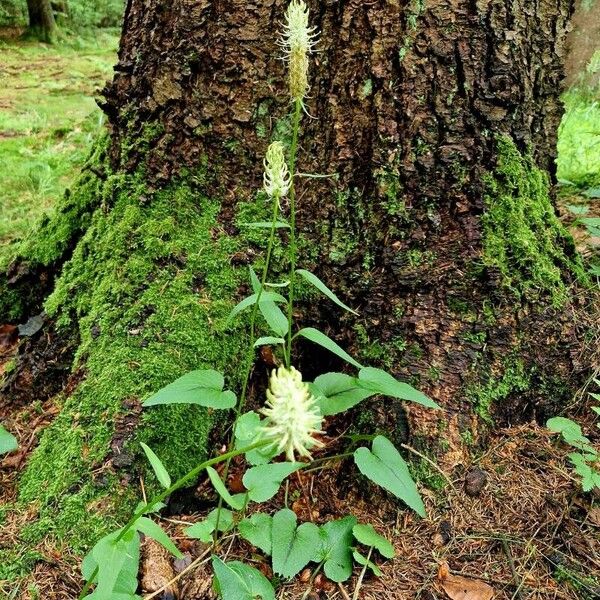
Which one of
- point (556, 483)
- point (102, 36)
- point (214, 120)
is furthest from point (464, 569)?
point (102, 36)

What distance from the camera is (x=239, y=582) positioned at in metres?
1.56

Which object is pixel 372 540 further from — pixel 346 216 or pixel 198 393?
pixel 346 216

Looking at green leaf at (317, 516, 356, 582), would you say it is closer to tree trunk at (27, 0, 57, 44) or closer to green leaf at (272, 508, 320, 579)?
green leaf at (272, 508, 320, 579)

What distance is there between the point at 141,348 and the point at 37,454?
1.76ft

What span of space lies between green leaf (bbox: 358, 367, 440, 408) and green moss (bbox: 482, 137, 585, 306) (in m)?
0.72

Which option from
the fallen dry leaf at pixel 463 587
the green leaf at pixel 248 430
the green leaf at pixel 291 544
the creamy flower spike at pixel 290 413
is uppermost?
the creamy flower spike at pixel 290 413

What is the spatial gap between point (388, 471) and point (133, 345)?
103 cm

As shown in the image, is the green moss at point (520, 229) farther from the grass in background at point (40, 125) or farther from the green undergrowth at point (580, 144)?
the grass in background at point (40, 125)

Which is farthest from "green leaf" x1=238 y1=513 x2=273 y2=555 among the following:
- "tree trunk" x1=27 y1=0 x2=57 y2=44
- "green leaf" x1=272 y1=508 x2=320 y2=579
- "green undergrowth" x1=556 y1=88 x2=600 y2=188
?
"tree trunk" x1=27 y1=0 x2=57 y2=44

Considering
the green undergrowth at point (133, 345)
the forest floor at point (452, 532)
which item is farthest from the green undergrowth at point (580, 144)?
the green undergrowth at point (133, 345)

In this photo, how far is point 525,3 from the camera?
2.14 m

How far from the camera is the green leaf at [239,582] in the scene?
1.55 metres

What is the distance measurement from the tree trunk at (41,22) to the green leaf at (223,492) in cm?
1525

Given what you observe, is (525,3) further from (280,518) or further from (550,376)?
(280,518)
